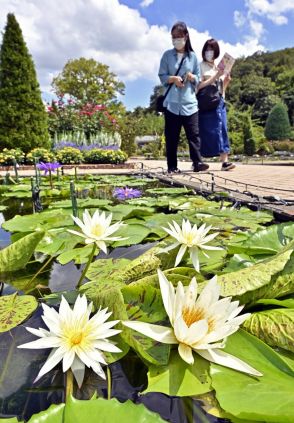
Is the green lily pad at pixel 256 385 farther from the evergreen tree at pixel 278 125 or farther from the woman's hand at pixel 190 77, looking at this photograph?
the evergreen tree at pixel 278 125

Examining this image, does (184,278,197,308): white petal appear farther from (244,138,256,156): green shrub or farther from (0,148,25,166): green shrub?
(244,138,256,156): green shrub

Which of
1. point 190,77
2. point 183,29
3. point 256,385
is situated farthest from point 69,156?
point 256,385

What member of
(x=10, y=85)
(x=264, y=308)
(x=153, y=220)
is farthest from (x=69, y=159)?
(x=264, y=308)

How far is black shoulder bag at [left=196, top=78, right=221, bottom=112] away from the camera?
413cm

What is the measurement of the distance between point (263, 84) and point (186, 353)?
32.9 metres

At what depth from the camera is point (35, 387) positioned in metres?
0.46

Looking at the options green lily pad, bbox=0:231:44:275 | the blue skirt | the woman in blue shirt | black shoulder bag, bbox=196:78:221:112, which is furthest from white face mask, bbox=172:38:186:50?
green lily pad, bbox=0:231:44:275

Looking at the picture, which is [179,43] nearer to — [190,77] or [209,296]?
[190,77]

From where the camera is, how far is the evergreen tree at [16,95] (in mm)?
7301

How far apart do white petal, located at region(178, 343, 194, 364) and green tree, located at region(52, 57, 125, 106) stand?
2086 centimetres

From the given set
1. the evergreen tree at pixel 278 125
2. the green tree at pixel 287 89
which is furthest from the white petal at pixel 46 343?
the green tree at pixel 287 89

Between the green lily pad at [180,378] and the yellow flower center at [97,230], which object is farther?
the yellow flower center at [97,230]

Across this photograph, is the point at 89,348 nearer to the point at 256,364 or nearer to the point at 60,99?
the point at 256,364

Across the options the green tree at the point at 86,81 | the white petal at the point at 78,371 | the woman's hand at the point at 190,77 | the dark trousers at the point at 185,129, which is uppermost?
the green tree at the point at 86,81
